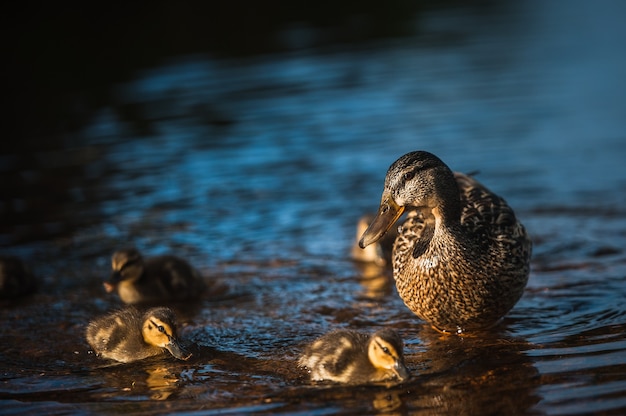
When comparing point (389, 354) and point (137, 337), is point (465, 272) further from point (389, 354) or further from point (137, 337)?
point (137, 337)

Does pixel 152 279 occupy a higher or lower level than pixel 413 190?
lower

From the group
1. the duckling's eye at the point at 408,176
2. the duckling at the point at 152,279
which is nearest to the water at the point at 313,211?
the duckling at the point at 152,279

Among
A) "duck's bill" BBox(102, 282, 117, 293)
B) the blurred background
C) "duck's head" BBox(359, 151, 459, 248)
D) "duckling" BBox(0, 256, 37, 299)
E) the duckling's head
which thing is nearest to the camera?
the duckling's head

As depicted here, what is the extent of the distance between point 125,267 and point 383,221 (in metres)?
1.82

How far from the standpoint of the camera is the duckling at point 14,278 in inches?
242

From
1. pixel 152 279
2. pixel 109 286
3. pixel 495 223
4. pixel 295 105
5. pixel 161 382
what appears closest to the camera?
pixel 161 382

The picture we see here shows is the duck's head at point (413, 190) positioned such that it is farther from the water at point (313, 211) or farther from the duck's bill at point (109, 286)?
the duck's bill at point (109, 286)

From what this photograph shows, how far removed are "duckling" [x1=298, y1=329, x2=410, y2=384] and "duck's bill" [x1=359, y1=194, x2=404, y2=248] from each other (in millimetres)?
445

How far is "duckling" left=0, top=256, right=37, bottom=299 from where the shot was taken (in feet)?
20.2

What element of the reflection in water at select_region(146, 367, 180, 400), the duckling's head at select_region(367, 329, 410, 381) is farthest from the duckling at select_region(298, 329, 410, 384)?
the reflection in water at select_region(146, 367, 180, 400)

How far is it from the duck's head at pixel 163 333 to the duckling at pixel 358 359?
0.68 meters

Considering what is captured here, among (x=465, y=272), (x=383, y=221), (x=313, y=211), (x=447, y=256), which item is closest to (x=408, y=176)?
(x=383, y=221)

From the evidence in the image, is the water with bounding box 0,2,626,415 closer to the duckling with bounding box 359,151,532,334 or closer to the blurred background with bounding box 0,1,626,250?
the blurred background with bounding box 0,1,626,250

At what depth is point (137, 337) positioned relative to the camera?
4.96 m
